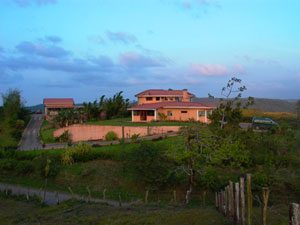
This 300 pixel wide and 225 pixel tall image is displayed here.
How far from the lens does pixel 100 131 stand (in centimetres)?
3616

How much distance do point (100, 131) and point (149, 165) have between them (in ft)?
62.6

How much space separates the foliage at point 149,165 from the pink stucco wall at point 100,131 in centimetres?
1276

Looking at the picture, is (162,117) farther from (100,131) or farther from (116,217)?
(116,217)

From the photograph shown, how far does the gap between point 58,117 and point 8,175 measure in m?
22.0

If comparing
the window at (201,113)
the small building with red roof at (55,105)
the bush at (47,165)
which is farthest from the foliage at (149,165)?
the small building with red roof at (55,105)

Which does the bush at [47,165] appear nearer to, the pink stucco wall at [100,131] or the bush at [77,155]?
the bush at [77,155]

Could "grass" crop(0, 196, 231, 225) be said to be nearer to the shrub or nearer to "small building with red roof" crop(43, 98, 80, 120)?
the shrub

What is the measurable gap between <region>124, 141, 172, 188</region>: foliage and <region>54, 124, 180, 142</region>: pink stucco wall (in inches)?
502

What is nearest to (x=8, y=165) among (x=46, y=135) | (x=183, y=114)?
(x=46, y=135)

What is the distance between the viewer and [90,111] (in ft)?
158

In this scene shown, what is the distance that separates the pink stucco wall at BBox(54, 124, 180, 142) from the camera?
106ft

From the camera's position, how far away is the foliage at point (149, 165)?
17859 millimetres

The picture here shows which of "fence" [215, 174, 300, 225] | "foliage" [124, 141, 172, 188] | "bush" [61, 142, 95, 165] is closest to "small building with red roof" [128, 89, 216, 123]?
"bush" [61, 142, 95, 165]

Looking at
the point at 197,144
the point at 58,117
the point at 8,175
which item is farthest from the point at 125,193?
the point at 58,117
